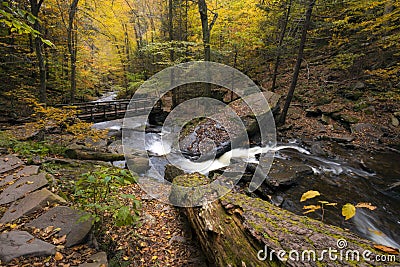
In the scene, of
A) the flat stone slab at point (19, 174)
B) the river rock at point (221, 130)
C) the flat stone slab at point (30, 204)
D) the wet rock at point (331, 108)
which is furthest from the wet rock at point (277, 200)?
the wet rock at point (331, 108)

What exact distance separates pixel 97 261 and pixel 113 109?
44.7 feet

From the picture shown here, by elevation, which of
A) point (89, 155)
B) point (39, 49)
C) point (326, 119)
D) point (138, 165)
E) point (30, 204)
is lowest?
point (138, 165)

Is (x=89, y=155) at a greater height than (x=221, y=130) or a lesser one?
lesser

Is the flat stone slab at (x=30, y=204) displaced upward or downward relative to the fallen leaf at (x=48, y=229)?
upward

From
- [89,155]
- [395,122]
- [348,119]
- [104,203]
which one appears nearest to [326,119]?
[348,119]

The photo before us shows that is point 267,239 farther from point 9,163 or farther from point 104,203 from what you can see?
point 9,163

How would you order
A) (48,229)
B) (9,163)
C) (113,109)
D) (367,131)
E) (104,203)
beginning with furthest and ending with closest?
(113,109), (367,131), (9,163), (104,203), (48,229)

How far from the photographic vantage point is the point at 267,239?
6.47 feet

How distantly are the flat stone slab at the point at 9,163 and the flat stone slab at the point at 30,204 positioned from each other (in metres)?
1.44

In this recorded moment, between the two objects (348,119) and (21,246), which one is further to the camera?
(348,119)

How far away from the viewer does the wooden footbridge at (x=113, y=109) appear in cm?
1128

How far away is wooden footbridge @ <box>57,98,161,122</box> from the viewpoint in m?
11.3

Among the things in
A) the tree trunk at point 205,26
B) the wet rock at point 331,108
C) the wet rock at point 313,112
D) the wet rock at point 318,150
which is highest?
the tree trunk at point 205,26

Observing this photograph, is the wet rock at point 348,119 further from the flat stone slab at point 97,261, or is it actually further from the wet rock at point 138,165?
the flat stone slab at point 97,261
